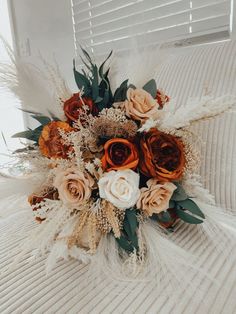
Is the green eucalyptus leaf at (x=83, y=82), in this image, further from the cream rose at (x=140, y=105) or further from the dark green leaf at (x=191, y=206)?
the dark green leaf at (x=191, y=206)

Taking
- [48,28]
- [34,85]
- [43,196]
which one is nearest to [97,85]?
[34,85]

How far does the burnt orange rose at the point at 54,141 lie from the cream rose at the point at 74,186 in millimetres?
41

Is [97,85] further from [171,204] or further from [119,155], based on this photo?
[171,204]

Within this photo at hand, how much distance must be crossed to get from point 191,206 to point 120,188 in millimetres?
143

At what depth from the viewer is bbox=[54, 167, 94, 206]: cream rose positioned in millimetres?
453

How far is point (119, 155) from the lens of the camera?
1.52 feet

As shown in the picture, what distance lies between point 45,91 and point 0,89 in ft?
0.26

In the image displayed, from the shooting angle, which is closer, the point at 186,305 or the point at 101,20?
the point at 186,305

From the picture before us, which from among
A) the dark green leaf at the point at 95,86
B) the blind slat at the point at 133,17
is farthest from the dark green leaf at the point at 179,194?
the blind slat at the point at 133,17

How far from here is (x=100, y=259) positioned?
458mm

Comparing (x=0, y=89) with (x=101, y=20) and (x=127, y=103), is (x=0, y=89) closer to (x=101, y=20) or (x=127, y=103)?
(x=127, y=103)

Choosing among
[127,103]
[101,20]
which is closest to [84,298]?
[127,103]

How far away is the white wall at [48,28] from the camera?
1.70m

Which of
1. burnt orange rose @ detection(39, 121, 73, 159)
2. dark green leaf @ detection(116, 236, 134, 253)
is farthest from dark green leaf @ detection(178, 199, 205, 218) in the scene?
burnt orange rose @ detection(39, 121, 73, 159)
